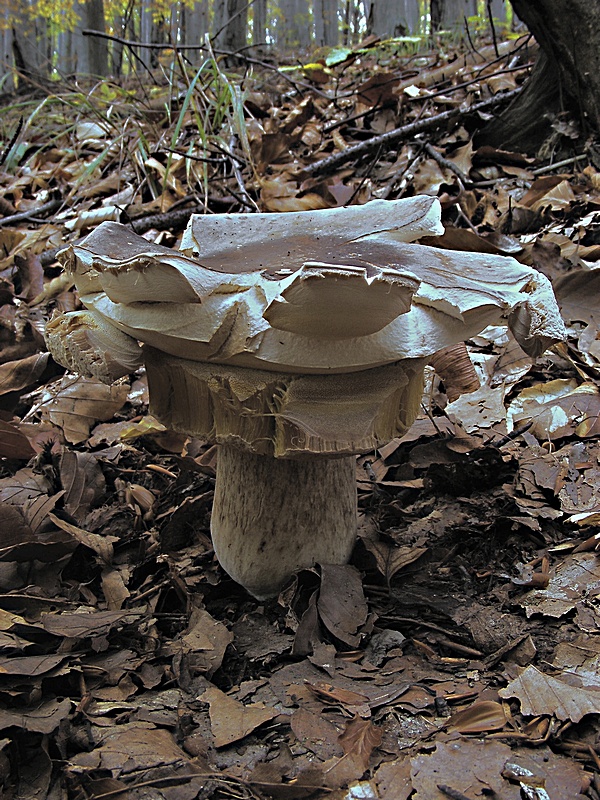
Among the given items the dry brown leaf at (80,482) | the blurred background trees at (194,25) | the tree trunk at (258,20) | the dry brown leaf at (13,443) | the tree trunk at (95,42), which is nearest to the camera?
the dry brown leaf at (80,482)

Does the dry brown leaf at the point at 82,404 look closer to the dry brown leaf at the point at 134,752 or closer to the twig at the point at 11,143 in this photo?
the dry brown leaf at the point at 134,752

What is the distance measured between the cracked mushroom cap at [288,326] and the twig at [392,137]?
2712mm

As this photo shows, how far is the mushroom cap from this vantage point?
1211mm

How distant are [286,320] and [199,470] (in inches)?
50.2

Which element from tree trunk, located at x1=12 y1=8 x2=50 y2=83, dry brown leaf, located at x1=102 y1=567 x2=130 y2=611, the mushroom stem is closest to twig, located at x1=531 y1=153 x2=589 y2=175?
the mushroom stem

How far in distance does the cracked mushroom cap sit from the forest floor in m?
0.51

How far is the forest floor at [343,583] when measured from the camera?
1.20 metres

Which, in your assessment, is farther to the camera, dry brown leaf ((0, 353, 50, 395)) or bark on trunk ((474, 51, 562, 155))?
bark on trunk ((474, 51, 562, 155))

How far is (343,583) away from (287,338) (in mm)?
751

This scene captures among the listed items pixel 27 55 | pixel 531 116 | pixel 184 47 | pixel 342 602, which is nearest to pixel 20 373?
pixel 342 602

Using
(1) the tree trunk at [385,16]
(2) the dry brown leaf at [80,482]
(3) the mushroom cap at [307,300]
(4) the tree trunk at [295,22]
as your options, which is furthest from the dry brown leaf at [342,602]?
(4) the tree trunk at [295,22]

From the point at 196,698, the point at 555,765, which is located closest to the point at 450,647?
the point at 555,765

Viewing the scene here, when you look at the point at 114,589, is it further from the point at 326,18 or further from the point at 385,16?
the point at 326,18

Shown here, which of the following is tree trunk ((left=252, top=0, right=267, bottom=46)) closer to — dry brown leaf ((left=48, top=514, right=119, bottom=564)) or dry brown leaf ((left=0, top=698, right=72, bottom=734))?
dry brown leaf ((left=48, top=514, right=119, bottom=564))
